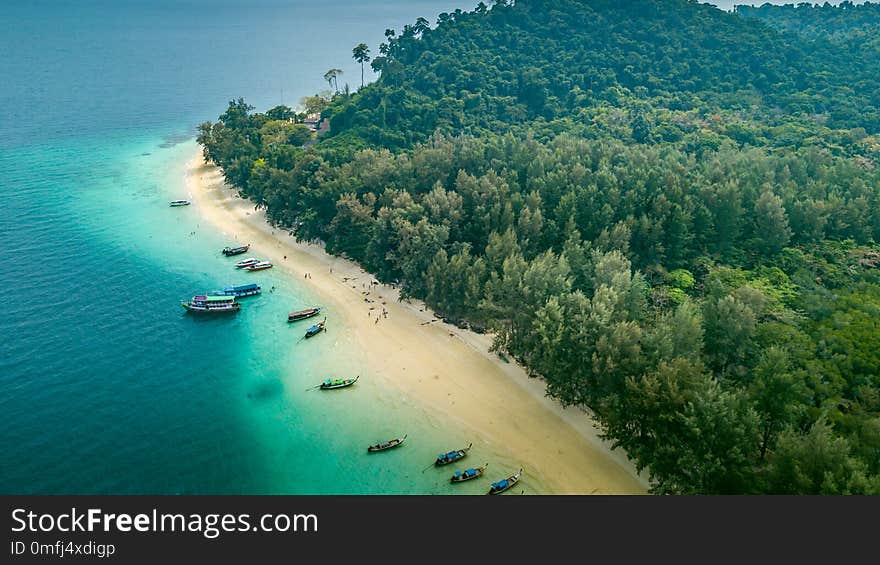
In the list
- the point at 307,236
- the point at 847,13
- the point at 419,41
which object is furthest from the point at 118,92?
the point at 847,13

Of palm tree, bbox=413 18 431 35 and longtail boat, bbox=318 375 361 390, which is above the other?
palm tree, bbox=413 18 431 35

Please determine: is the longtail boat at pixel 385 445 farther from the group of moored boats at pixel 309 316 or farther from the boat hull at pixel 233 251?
the boat hull at pixel 233 251

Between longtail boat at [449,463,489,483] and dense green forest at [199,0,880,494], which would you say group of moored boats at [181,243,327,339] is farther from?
longtail boat at [449,463,489,483]

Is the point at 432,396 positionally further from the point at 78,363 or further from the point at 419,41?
the point at 419,41

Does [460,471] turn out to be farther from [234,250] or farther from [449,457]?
[234,250]

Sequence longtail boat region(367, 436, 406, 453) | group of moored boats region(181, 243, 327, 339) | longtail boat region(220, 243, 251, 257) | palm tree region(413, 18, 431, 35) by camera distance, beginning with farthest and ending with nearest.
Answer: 1. palm tree region(413, 18, 431, 35)
2. longtail boat region(220, 243, 251, 257)
3. group of moored boats region(181, 243, 327, 339)
4. longtail boat region(367, 436, 406, 453)

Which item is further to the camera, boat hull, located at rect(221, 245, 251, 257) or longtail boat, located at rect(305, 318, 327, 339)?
boat hull, located at rect(221, 245, 251, 257)

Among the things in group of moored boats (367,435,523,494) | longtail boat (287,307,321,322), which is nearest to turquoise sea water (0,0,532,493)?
group of moored boats (367,435,523,494)

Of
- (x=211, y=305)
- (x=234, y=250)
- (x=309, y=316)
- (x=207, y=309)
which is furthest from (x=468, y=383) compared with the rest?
(x=234, y=250)
